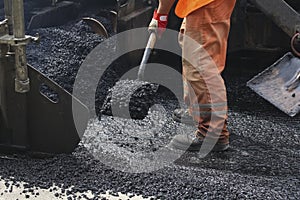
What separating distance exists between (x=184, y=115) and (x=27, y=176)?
144 centimetres

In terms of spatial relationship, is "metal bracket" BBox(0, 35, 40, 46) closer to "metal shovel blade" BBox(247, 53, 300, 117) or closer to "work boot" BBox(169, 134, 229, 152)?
"work boot" BBox(169, 134, 229, 152)

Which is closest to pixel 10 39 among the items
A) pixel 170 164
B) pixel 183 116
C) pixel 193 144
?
pixel 170 164

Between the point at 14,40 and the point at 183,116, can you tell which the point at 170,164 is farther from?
the point at 14,40

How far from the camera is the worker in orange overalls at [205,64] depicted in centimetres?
328

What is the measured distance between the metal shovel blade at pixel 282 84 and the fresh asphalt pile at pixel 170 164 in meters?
0.07

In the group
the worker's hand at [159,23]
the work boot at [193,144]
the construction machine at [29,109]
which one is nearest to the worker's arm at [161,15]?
the worker's hand at [159,23]

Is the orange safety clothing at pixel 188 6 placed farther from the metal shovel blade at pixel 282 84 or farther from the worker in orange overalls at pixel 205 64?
the metal shovel blade at pixel 282 84

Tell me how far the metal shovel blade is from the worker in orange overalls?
3.21 ft

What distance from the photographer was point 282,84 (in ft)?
14.6

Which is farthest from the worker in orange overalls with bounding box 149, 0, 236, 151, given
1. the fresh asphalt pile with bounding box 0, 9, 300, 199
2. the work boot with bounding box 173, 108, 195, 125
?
the work boot with bounding box 173, 108, 195, 125

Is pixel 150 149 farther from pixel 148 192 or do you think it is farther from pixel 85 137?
pixel 148 192

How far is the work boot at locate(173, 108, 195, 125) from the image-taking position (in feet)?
12.9

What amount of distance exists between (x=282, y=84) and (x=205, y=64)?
1365 mm

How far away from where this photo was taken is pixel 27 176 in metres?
2.92
